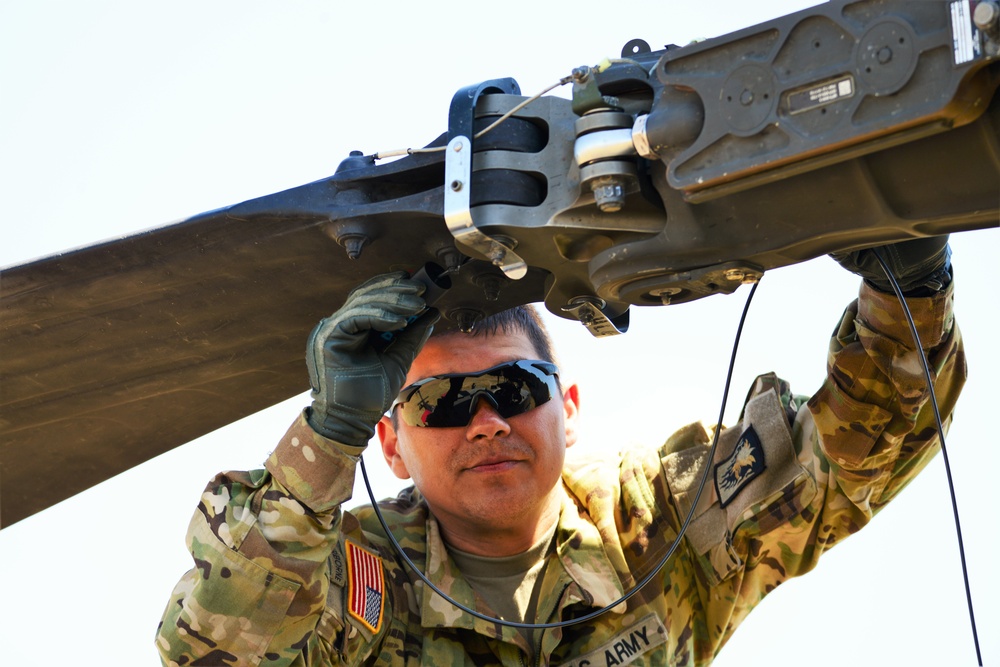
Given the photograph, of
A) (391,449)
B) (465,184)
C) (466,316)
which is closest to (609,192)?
(465,184)

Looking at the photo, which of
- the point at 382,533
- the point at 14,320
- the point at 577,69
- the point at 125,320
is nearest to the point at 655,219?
the point at 577,69

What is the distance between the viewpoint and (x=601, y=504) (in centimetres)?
501

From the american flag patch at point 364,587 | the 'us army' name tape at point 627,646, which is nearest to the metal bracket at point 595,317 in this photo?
the american flag patch at point 364,587

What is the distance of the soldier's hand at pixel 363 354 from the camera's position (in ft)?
11.3

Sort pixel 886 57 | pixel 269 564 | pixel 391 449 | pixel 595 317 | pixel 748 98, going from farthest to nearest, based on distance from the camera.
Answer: pixel 391 449, pixel 269 564, pixel 595 317, pixel 748 98, pixel 886 57

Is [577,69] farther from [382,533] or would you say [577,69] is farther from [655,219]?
[382,533]

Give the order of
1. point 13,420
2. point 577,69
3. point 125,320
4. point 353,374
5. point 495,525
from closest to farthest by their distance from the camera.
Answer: point 577,69
point 353,374
point 125,320
point 13,420
point 495,525

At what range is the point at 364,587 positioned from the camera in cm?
434

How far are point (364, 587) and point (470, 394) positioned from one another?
79 centimetres

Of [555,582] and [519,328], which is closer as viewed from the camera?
[555,582]

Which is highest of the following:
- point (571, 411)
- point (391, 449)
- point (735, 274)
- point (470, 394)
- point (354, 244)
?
point (571, 411)

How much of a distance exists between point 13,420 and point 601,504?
2254 mm

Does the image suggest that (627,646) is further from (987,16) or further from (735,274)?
(987,16)

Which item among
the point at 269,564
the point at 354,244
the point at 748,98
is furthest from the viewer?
the point at 269,564
